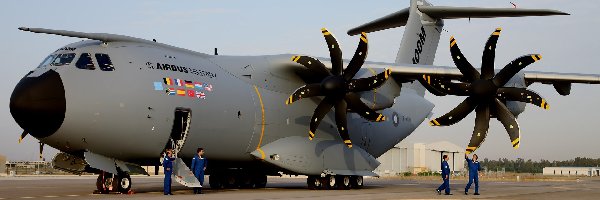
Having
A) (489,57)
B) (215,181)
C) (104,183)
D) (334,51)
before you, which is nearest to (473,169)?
(489,57)

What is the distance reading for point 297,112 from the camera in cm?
2059

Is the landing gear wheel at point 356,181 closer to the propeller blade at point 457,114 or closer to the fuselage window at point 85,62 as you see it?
the propeller blade at point 457,114

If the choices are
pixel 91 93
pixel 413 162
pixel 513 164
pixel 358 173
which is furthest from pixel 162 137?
pixel 513 164

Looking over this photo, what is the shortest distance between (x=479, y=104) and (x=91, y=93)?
33.8ft

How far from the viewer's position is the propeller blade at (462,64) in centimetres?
1923

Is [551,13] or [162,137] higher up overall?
[551,13]

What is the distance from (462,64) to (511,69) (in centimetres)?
131

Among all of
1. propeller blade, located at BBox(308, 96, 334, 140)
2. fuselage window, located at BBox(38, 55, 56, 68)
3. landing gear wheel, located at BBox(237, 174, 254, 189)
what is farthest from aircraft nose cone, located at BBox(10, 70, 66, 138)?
landing gear wheel, located at BBox(237, 174, 254, 189)

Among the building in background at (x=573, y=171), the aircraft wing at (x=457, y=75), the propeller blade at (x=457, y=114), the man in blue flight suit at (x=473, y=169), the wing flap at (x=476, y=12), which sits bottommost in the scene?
the building in background at (x=573, y=171)

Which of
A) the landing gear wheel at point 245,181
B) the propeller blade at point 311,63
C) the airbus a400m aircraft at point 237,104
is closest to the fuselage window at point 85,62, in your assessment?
the airbus a400m aircraft at point 237,104

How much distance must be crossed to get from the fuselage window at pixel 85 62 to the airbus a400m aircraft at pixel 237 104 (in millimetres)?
24

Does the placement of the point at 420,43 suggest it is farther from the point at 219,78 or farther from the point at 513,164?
the point at 513,164

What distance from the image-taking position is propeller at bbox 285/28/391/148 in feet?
63.2

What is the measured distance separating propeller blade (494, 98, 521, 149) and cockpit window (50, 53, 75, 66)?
11.2 meters
